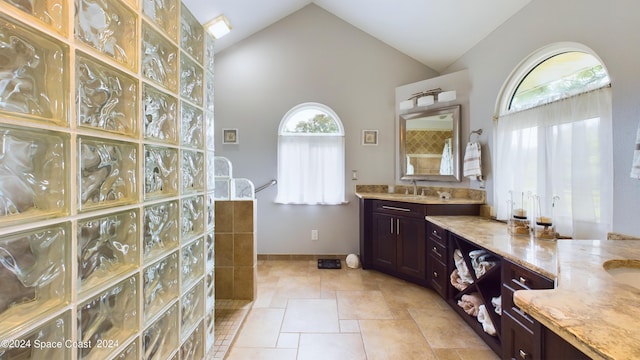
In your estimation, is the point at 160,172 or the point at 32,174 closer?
the point at 32,174

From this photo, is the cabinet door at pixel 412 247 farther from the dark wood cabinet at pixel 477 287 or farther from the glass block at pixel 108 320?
the glass block at pixel 108 320

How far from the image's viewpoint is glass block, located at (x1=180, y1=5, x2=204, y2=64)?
1271 millimetres

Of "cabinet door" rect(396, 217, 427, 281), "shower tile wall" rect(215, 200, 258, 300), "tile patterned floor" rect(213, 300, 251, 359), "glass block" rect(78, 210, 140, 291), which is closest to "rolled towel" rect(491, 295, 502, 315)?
"cabinet door" rect(396, 217, 427, 281)

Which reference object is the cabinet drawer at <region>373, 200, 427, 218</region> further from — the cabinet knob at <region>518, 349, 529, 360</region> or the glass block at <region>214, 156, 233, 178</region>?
the glass block at <region>214, 156, 233, 178</region>

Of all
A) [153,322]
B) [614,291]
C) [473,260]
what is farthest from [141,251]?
[473,260]

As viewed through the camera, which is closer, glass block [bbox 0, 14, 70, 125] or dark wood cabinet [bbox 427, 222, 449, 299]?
glass block [bbox 0, 14, 70, 125]

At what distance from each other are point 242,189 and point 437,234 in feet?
6.20

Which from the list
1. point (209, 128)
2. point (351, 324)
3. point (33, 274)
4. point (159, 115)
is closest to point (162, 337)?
point (33, 274)

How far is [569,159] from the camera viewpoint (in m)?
1.77

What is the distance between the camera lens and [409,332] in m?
1.94

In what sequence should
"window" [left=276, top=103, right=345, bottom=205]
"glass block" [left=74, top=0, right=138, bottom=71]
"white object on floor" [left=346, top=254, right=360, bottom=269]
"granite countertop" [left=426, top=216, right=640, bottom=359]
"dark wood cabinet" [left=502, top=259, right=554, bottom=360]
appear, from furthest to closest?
"window" [left=276, top=103, right=345, bottom=205]
"white object on floor" [left=346, top=254, right=360, bottom=269]
"dark wood cabinet" [left=502, top=259, right=554, bottom=360]
"glass block" [left=74, top=0, right=138, bottom=71]
"granite countertop" [left=426, top=216, right=640, bottom=359]

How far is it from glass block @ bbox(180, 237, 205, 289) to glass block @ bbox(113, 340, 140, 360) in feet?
1.12

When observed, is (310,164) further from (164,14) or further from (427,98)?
(164,14)

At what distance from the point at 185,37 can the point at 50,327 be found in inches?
50.0
